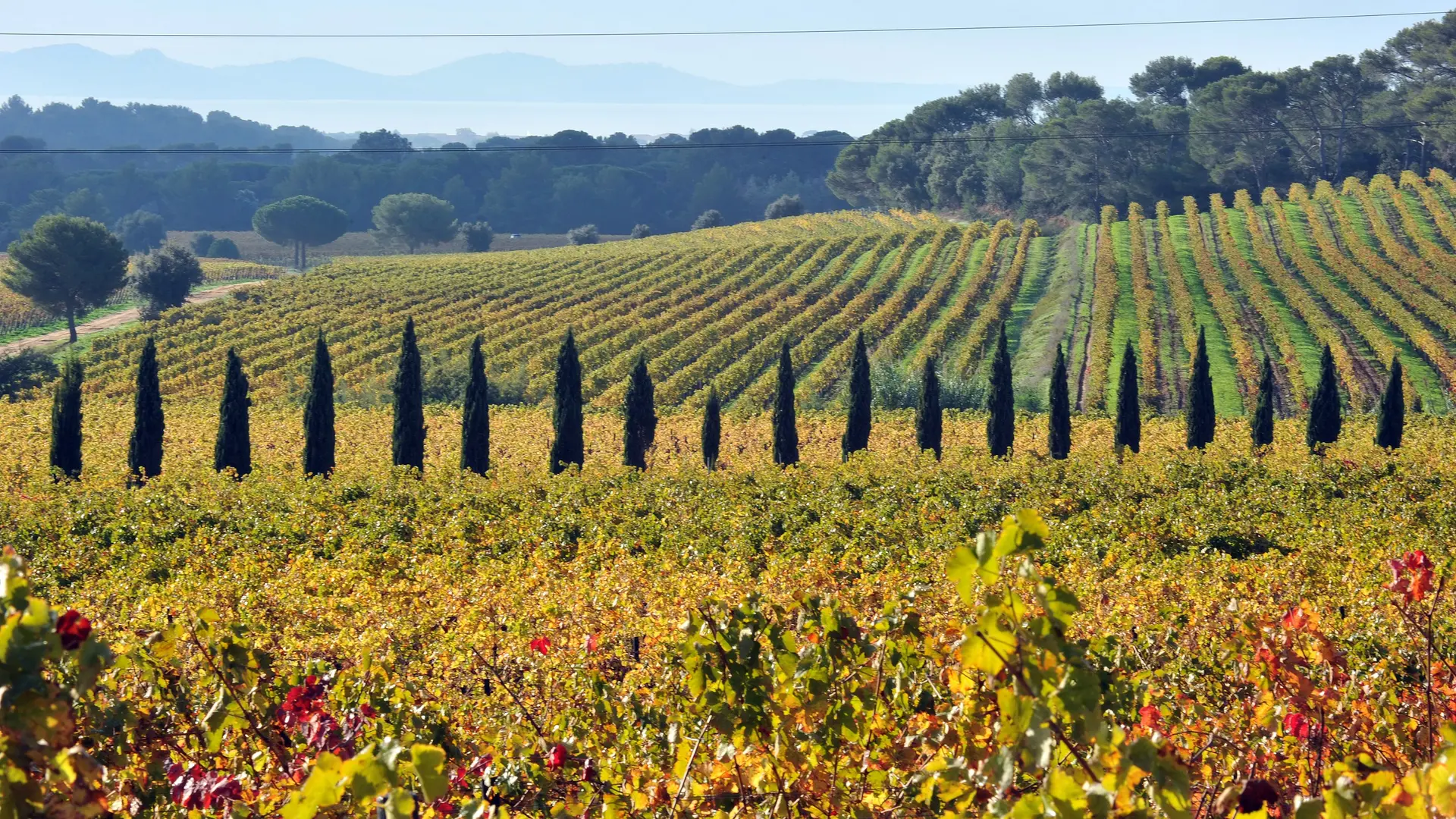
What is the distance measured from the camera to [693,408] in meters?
54.1

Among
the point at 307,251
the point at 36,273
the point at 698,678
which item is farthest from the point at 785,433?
the point at 307,251

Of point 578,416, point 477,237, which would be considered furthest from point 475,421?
point 477,237

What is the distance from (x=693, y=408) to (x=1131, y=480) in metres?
29.1

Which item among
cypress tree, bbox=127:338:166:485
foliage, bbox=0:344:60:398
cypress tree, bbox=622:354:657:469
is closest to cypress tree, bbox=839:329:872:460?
cypress tree, bbox=622:354:657:469

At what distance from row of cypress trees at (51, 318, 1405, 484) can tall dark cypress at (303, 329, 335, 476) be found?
0.13 ft

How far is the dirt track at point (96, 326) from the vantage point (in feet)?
257

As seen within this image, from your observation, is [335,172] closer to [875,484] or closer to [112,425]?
[112,425]

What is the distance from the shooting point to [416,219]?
134125 mm

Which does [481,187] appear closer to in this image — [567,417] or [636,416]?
[636,416]

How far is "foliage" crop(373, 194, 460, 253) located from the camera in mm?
134250

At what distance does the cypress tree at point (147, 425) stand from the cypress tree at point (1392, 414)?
1501 inches

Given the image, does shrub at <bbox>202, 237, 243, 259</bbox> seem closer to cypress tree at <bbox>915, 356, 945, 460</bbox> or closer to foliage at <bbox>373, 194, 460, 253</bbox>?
foliage at <bbox>373, 194, 460, 253</bbox>

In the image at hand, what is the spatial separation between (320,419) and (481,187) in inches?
5083

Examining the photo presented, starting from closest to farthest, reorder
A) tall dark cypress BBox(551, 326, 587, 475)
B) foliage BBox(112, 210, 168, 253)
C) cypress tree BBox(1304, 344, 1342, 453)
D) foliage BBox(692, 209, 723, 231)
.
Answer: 1. tall dark cypress BBox(551, 326, 587, 475)
2. cypress tree BBox(1304, 344, 1342, 453)
3. foliage BBox(692, 209, 723, 231)
4. foliage BBox(112, 210, 168, 253)
